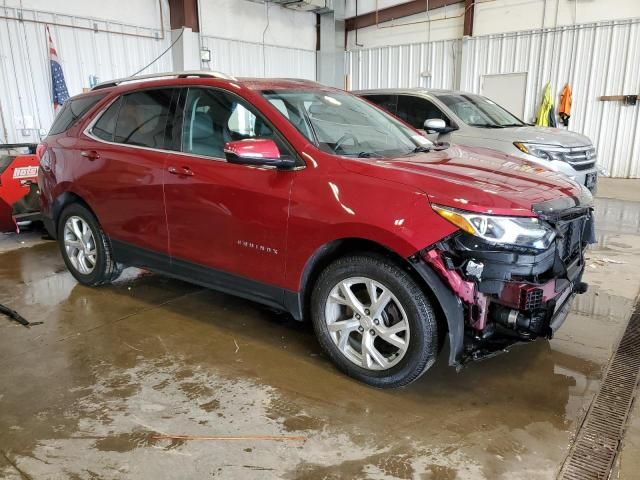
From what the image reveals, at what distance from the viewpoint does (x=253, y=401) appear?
262 centimetres

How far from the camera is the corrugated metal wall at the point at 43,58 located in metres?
9.02

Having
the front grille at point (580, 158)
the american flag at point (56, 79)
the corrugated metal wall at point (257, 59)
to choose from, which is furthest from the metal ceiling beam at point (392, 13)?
the american flag at point (56, 79)

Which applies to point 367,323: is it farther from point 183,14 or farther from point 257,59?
point 257,59

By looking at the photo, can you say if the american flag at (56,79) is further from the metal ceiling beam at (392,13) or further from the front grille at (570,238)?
the front grille at (570,238)

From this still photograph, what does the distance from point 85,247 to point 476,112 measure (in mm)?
5406

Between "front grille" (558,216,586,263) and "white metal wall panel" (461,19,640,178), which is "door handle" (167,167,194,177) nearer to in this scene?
"front grille" (558,216,586,263)

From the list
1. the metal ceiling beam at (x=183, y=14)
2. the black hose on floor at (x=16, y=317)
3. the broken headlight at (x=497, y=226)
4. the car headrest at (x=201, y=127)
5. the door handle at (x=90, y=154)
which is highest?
the metal ceiling beam at (x=183, y=14)

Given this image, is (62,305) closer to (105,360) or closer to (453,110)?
(105,360)

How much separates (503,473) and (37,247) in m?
5.35

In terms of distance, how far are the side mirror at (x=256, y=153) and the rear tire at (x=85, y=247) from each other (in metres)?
1.80

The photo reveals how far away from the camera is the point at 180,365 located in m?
3.00

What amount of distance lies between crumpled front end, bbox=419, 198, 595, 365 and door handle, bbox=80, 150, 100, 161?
2622 mm

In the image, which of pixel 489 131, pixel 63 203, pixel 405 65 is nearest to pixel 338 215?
pixel 63 203

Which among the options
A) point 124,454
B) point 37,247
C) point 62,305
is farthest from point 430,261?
point 37,247
